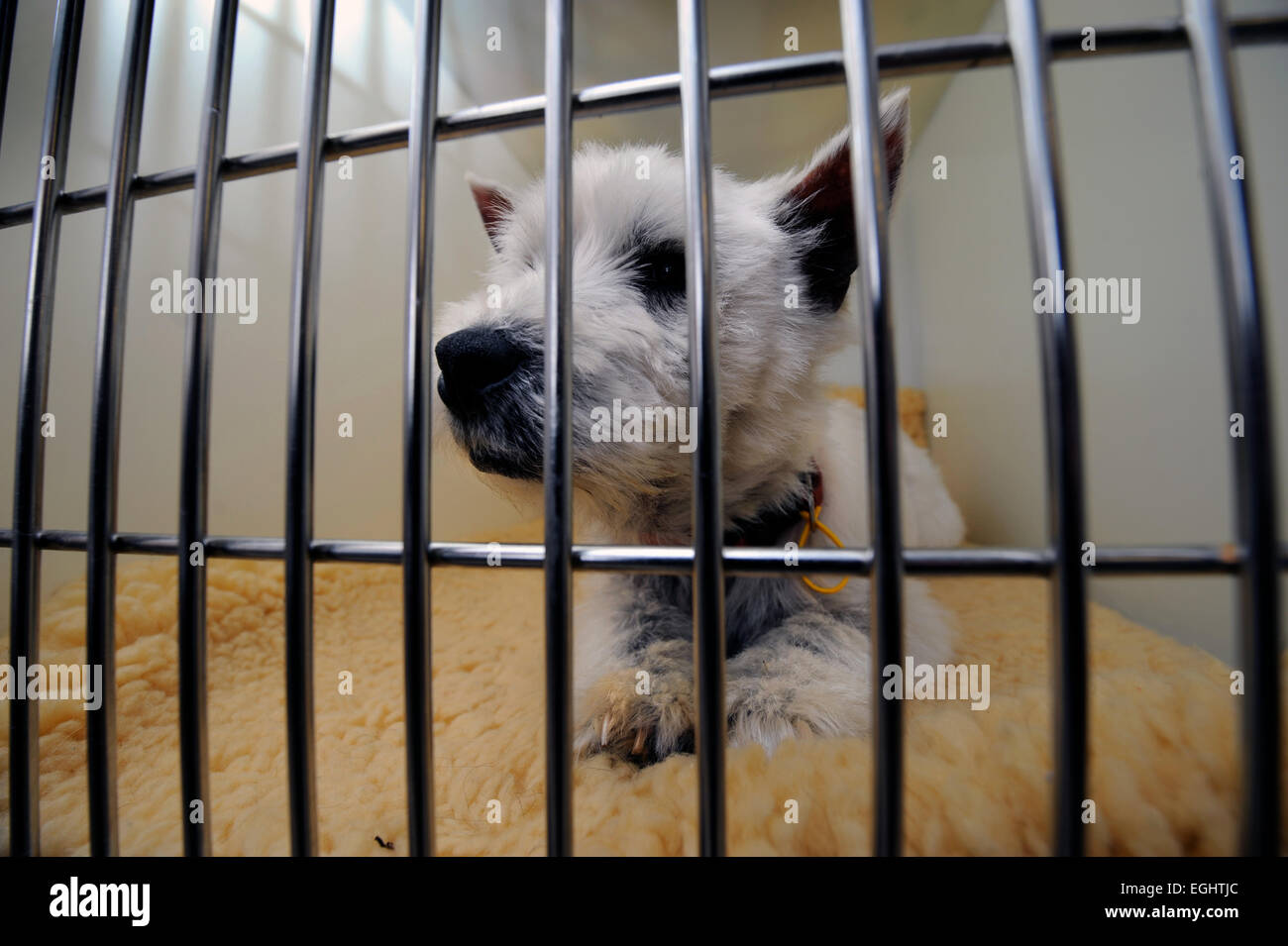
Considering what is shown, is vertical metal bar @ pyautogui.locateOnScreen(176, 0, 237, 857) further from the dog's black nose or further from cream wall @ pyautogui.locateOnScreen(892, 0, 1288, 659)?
cream wall @ pyautogui.locateOnScreen(892, 0, 1288, 659)

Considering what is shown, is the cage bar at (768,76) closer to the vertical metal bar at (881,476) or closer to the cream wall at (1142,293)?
the vertical metal bar at (881,476)

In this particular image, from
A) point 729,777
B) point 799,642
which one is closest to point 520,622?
point 799,642

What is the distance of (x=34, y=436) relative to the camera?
2.05ft

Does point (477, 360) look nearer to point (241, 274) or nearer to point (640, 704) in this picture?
point (640, 704)

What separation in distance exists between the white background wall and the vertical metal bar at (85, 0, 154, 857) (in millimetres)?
489

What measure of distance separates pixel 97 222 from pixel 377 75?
0.99 meters

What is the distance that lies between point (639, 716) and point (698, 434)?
0.55 m

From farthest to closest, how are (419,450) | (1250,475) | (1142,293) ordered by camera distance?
(1142,293), (419,450), (1250,475)

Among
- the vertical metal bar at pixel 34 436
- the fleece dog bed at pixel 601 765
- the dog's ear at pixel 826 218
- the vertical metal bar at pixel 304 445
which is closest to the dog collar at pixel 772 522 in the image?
the fleece dog bed at pixel 601 765

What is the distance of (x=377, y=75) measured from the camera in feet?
5.66

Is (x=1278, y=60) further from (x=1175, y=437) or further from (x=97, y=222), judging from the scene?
(x=97, y=222)

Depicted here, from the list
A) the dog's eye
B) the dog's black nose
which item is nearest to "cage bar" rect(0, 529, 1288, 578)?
the dog's black nose

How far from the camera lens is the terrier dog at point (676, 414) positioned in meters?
0.80

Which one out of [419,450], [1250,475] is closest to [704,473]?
[419,450]
